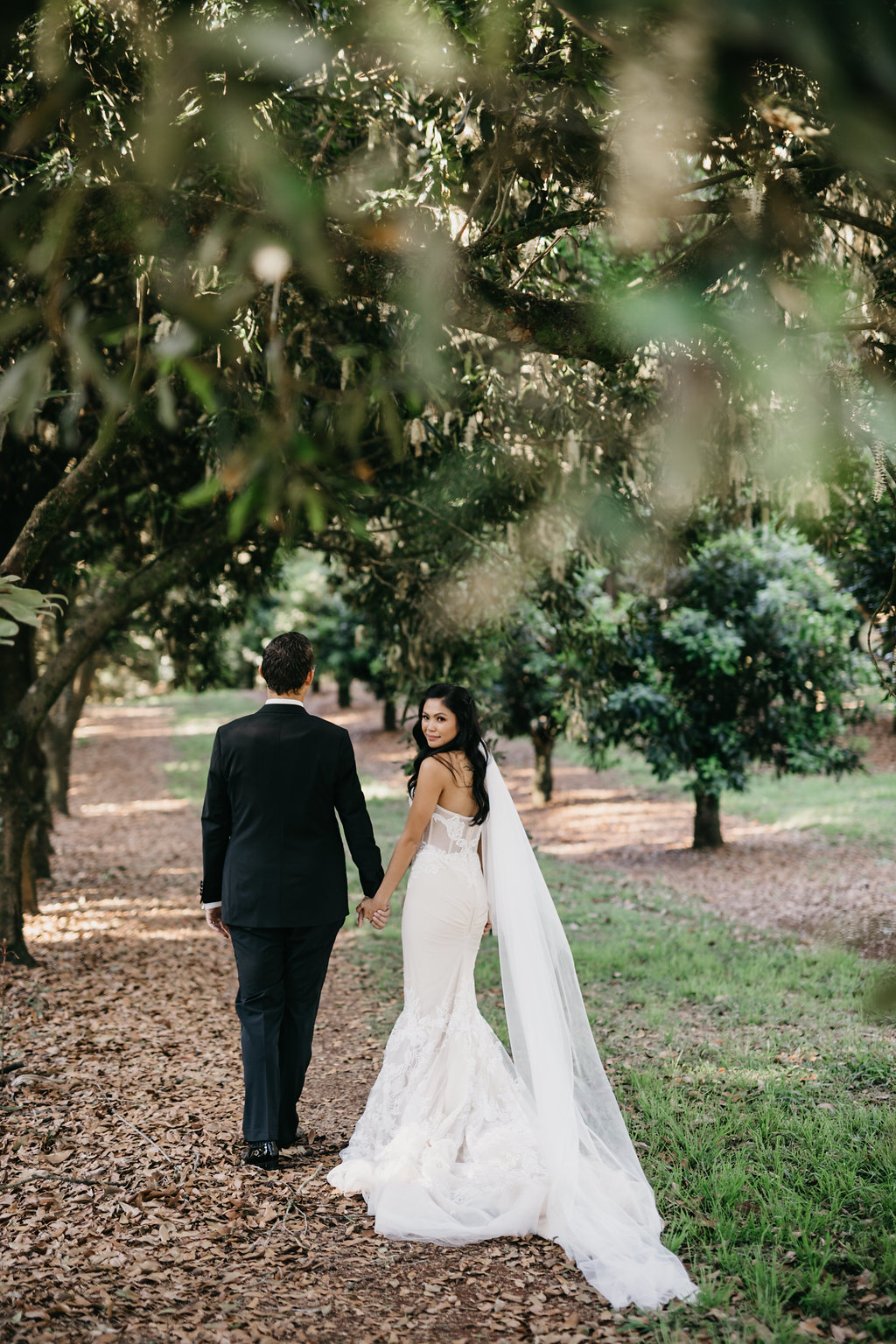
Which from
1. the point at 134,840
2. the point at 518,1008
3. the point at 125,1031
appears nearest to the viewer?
the point at 518,1008

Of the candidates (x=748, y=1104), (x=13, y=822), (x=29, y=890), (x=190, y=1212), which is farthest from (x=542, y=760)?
(x=190, y=1212)

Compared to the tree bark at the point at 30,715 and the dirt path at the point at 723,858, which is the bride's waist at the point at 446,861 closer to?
the dirt path at the point at 723,858

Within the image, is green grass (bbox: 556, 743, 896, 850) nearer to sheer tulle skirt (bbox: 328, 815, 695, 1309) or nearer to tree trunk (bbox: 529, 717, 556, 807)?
tree trunk (bbox: 529, 717, 556, 807)

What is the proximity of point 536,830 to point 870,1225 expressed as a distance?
12.5 metres

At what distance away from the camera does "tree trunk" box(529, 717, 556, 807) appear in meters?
16.1

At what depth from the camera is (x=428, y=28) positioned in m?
3.92

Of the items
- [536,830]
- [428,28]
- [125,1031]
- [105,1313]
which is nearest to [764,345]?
[428,28]

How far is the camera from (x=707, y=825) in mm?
14039

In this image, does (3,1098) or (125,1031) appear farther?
(125,1031)

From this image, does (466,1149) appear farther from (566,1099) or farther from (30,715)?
(30,715)

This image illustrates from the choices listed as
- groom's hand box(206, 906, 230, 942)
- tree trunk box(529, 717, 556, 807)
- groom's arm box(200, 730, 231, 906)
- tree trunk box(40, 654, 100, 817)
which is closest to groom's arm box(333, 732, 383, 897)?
groom's arm box(200, 730, 231, 906)

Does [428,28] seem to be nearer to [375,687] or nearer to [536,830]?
[536,830]

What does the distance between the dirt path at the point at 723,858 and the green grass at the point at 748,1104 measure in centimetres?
83

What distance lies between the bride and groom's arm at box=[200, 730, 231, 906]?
733 mm
